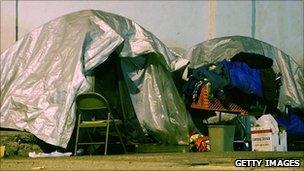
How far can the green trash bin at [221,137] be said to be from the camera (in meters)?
9.55

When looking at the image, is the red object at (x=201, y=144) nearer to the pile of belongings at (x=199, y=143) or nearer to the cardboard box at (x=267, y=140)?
the pile of belongings at (x=199, y=143)

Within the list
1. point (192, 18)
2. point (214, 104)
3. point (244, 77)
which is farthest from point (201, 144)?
point (192, 18)

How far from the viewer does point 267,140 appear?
9641 mm

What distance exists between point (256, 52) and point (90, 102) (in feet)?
13.4

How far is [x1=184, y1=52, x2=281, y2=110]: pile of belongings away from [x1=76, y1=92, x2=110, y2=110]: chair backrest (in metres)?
1.96

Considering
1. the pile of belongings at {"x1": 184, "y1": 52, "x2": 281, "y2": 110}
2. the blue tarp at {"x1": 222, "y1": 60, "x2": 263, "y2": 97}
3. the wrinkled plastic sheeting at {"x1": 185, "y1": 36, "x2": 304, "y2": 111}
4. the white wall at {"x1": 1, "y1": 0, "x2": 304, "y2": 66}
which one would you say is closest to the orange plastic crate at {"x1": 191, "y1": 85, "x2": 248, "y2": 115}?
the pile of belongings at {"x1": 184, "y1": 52, "x2": 281, "y2": 110}

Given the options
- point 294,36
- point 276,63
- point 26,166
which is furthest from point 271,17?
point 26,166

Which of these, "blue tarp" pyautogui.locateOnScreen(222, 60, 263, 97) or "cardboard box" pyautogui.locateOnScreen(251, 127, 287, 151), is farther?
"blue tarp" pyautogui.locateOnScreen(222, 60, 263, 97)

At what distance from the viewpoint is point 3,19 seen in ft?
38.3

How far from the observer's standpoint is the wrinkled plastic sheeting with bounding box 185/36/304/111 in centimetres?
1134

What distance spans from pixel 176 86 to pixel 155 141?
51.3 inches

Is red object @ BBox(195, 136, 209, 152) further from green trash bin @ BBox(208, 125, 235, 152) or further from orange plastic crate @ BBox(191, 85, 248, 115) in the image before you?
orange plastic crate @ BBox(191, 85, 248, 115)

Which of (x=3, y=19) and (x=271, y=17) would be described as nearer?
(x=3, y=19)

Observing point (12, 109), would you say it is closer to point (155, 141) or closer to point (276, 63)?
point (155, 141)
